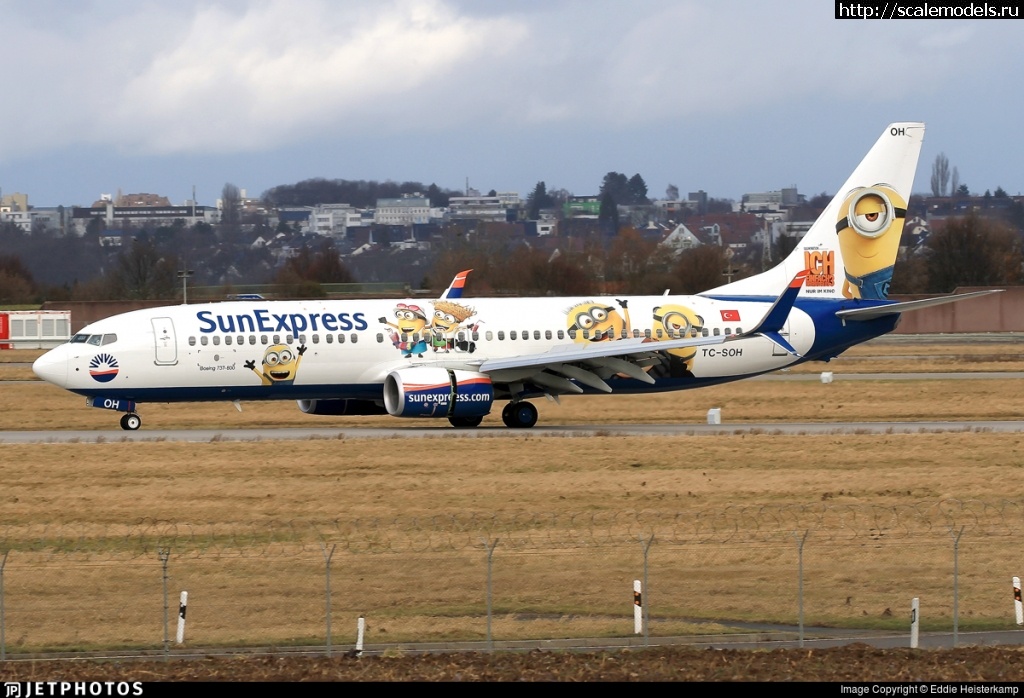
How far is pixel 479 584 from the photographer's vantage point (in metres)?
19.8

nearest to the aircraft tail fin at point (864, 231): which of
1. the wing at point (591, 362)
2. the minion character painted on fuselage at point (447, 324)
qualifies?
the wing at point (591, 362)

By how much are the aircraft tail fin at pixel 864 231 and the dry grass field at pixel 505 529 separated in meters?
4.25

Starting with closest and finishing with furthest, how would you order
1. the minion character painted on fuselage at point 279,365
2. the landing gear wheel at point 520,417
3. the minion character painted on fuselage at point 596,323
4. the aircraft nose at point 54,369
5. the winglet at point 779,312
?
the aircraft nose at point 54,369 < the winglet at point 779,312 < the minion character painted on fuselage at point 279,365 < the landing gear wheel at point 520,417 < the minion character painted on fuselage at point 596,323

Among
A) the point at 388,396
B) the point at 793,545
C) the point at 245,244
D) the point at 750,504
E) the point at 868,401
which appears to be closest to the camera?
the point at 793,545

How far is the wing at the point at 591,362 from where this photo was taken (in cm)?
3872

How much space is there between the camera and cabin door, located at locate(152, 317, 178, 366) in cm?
3862

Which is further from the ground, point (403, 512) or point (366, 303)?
point (366, 303)

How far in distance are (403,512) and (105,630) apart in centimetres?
989

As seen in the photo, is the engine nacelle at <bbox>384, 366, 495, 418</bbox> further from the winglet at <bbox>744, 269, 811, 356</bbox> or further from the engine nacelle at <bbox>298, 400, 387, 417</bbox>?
the winglet at <bbox>744, 269, 811, 356</bbox>

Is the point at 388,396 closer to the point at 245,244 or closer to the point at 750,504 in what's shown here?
the point at 750,504

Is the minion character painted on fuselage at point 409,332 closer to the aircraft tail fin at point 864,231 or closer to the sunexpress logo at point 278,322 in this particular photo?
the sunexpress logo at point 278,322

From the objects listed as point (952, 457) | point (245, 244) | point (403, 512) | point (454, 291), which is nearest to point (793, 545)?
point (403, 512)

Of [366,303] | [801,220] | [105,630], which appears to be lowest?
[105,630]

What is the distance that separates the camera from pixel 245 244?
510 ft
